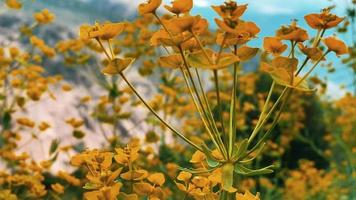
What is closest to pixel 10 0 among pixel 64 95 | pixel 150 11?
pixel 150 11

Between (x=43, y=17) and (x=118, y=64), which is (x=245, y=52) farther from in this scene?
(x=43, y=17)

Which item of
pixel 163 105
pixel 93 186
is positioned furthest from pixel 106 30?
pixel 163 105

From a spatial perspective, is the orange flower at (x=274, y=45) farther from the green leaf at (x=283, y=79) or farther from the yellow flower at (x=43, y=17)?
the yellow flower at (x=43, y=17)

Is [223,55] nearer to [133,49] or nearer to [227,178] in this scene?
[227,178]

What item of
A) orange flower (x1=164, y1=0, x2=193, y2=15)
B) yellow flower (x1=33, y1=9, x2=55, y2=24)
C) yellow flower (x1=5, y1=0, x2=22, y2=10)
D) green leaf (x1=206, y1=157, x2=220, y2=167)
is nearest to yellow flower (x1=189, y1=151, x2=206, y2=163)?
green leaf (x1=206, y1=157, x2=220, y2=167)

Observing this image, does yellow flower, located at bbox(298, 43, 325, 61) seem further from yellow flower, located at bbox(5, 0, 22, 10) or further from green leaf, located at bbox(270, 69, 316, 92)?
yellow flower, located at bbox(5, 0, 22, 10)

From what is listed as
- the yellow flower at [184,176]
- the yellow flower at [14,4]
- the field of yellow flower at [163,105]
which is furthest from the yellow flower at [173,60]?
the yellow flower at [14,4]
